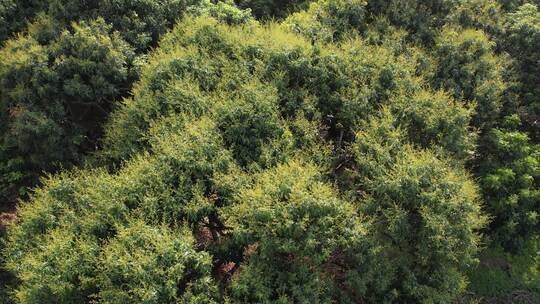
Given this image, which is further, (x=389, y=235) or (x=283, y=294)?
(x=389, y=235)

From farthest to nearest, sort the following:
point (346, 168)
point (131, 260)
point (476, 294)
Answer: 1. point (476, 294)
2. point (346, 168)
3. point (131, 260)

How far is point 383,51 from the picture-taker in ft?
48.6

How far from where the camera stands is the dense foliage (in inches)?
405

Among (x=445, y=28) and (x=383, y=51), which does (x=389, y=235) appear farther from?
(x=445, y=28)

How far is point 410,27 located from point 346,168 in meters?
6.64

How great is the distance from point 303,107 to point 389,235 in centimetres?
411

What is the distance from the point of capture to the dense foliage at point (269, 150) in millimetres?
10297

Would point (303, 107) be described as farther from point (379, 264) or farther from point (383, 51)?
point (379, 264)

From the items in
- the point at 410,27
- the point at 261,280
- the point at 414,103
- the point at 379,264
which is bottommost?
the point at 261,280

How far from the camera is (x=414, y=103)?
1337cm

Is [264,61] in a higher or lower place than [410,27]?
lower

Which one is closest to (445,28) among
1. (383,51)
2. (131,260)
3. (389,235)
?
(383,51)

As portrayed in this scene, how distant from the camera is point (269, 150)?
12.1 meters

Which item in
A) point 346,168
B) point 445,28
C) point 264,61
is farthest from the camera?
point 445,28
